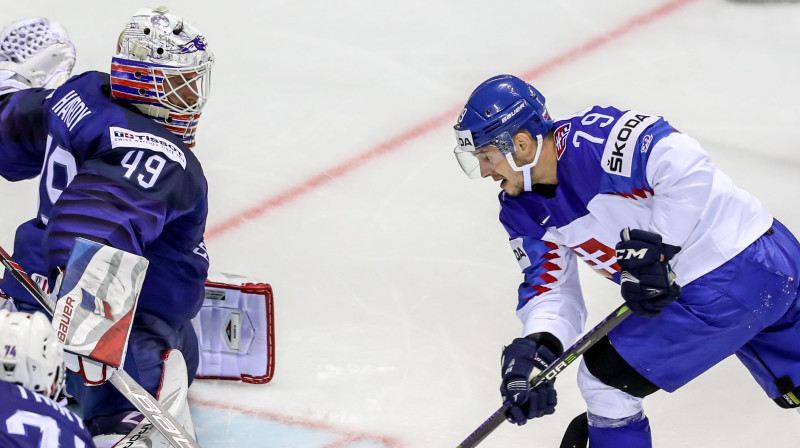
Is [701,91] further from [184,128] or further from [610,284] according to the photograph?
[184,128]

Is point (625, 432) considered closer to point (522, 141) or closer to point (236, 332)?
point (522, 141)

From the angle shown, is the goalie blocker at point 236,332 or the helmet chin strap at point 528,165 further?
the goalie blocker at point 236,332

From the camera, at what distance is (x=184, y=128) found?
11.4 feet

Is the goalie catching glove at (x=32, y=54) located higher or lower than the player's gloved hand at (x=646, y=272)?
lower

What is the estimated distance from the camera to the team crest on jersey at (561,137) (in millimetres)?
3227

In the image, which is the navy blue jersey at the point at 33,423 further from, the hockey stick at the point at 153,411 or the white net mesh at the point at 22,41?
the white net mesh at the point at 22,41

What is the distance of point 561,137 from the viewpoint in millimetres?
3240

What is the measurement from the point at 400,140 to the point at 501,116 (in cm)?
200

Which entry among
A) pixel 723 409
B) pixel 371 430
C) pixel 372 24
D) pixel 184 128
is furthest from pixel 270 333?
pixel 372 24

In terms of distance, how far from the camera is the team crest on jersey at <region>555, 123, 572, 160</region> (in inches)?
127

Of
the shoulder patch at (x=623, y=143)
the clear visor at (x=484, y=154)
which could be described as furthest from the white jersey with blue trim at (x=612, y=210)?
the clear visor at (x=484, y=154)

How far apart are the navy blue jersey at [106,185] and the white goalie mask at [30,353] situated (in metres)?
0.71

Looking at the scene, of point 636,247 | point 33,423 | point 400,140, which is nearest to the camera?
point 33,423

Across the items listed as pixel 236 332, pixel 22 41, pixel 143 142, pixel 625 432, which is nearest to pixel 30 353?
pixel 143 142
